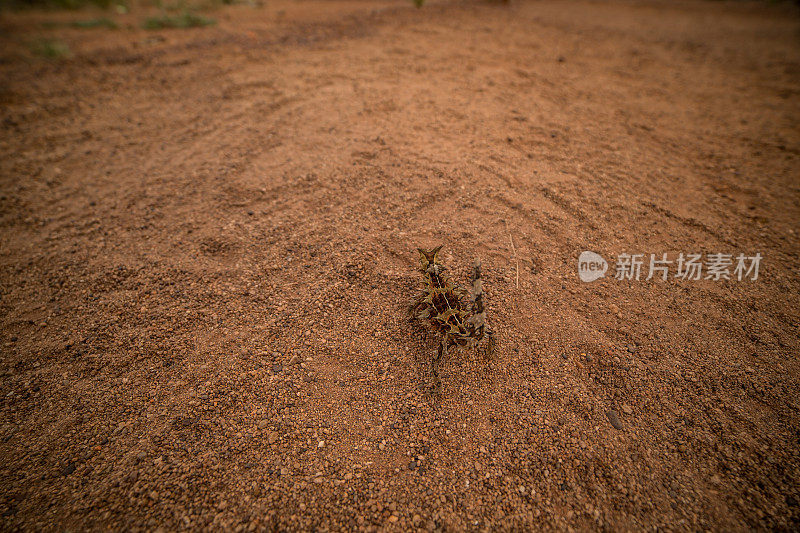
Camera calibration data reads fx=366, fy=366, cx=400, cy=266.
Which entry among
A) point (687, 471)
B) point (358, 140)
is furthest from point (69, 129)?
point (687, 471)

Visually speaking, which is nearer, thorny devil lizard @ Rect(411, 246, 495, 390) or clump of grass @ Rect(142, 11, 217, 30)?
thorny devil lizard @ Rect(411, 246, 495, 390)

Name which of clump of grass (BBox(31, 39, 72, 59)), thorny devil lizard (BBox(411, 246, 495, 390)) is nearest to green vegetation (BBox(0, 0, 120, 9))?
clump of grass (BBox(31, 39, 72, 59))

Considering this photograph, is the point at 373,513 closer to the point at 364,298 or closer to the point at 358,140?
the point at 364,298

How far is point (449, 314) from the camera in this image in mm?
1396

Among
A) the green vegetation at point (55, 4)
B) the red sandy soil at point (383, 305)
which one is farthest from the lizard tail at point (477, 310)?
the green vegetation at point (55, 4)

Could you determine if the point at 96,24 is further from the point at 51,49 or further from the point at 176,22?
the point at 51,49

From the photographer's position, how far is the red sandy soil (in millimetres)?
1277

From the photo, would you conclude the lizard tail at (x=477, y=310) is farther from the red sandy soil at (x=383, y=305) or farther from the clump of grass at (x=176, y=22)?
the clump of grass at (x=176, y=22)

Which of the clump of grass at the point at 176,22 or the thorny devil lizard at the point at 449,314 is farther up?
the clump of grass at the point at 176,22

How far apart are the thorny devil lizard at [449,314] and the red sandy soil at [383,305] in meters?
0.13

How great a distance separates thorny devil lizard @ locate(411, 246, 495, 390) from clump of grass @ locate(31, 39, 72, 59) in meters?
4.91

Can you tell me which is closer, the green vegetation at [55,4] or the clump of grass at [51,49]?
the clump of grass at [51,49]

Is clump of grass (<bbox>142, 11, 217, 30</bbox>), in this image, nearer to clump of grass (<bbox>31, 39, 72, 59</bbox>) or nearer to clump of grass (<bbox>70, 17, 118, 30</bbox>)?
clump of grass (<bbox>70, 17, 118, 30</bbox>)

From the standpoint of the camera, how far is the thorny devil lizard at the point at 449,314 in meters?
1.40
